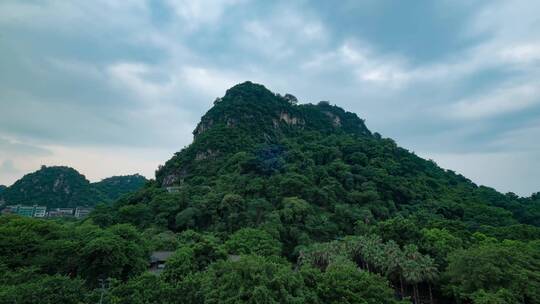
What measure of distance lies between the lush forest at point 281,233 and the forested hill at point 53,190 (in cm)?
5614

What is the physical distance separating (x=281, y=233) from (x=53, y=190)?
111 metres

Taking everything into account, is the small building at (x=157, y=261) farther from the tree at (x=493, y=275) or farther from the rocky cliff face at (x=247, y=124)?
the rocky cliff face at (x=247, y=124)

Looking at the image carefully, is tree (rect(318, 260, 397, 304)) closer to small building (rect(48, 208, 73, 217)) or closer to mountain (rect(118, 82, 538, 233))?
mountain (rect(118, 82, 538, 233))

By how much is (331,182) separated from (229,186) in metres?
21.8

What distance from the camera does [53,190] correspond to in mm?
114812

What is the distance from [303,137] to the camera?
101 metres

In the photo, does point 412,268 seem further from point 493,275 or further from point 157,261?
point 157,261

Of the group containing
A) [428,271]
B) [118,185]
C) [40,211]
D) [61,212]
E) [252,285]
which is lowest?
[428,271]

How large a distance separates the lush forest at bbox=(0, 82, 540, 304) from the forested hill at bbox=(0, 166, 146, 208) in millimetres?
56135

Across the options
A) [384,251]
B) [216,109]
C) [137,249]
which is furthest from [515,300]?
[216,109]

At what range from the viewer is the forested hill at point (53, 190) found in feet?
362

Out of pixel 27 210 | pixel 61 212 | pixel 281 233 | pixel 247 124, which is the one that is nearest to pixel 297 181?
pixel 281 233

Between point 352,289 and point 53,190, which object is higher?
point 53,190

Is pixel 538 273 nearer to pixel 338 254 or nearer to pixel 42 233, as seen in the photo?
pixel 338 254
